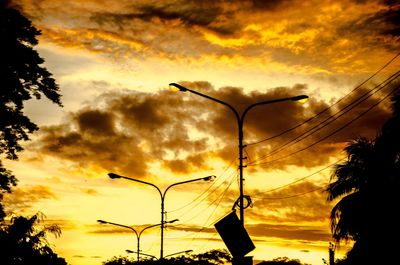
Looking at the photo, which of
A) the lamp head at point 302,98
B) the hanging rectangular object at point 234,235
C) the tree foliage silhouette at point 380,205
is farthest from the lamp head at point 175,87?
the hanging rectangular object at point 234,235

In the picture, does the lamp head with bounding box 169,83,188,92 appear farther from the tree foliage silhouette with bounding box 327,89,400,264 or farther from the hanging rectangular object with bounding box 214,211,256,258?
the hanging rectangular object with bounding box 214,211,256,258

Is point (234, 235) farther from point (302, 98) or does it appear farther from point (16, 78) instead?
point (16, 78)

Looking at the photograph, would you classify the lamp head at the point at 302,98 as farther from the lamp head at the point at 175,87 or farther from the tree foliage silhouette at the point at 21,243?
the tree foliage silhouette at the point at 21,243

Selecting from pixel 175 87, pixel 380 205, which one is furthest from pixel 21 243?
pixel 380 205

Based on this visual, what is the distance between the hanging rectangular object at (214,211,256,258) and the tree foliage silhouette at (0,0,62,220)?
20423 mm

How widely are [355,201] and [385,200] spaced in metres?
5.22

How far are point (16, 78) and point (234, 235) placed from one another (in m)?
21.3

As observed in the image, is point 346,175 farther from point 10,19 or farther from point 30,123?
point 10,19

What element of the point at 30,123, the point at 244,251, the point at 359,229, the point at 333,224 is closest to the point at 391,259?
the point at 359,229

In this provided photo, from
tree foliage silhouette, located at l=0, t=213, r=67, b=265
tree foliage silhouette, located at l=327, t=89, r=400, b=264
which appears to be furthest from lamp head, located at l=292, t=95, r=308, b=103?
tree foliage silhouette, located at l=0, t=213, r=67, b=265

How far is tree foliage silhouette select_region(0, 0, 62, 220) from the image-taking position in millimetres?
24828

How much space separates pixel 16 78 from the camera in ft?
83.6

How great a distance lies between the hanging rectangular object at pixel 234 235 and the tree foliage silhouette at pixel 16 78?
20423 millimetres

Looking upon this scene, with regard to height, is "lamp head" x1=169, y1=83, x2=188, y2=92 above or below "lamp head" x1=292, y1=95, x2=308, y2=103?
above
